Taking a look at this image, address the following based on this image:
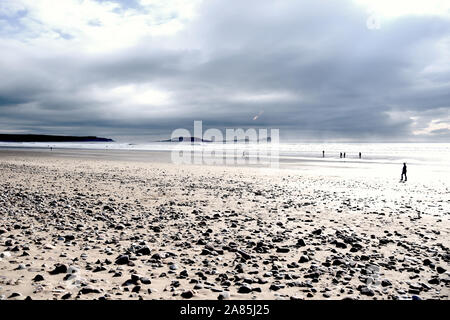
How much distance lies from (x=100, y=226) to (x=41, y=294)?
509 centimetres

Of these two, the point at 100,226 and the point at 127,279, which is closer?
the point at 127,279

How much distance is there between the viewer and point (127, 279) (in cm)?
619

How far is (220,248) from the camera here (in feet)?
27.3

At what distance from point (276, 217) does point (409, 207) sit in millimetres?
7464

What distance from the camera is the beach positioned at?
5898mm

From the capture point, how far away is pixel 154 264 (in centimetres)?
708

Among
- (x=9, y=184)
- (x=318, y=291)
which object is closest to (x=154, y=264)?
(x=318, y=291)

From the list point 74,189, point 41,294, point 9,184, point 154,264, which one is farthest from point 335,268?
point 9,184

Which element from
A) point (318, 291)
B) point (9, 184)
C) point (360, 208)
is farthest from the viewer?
point (9, 184)

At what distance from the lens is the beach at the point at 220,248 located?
5898mm

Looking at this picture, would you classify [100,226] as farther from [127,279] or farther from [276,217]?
[276,217]
